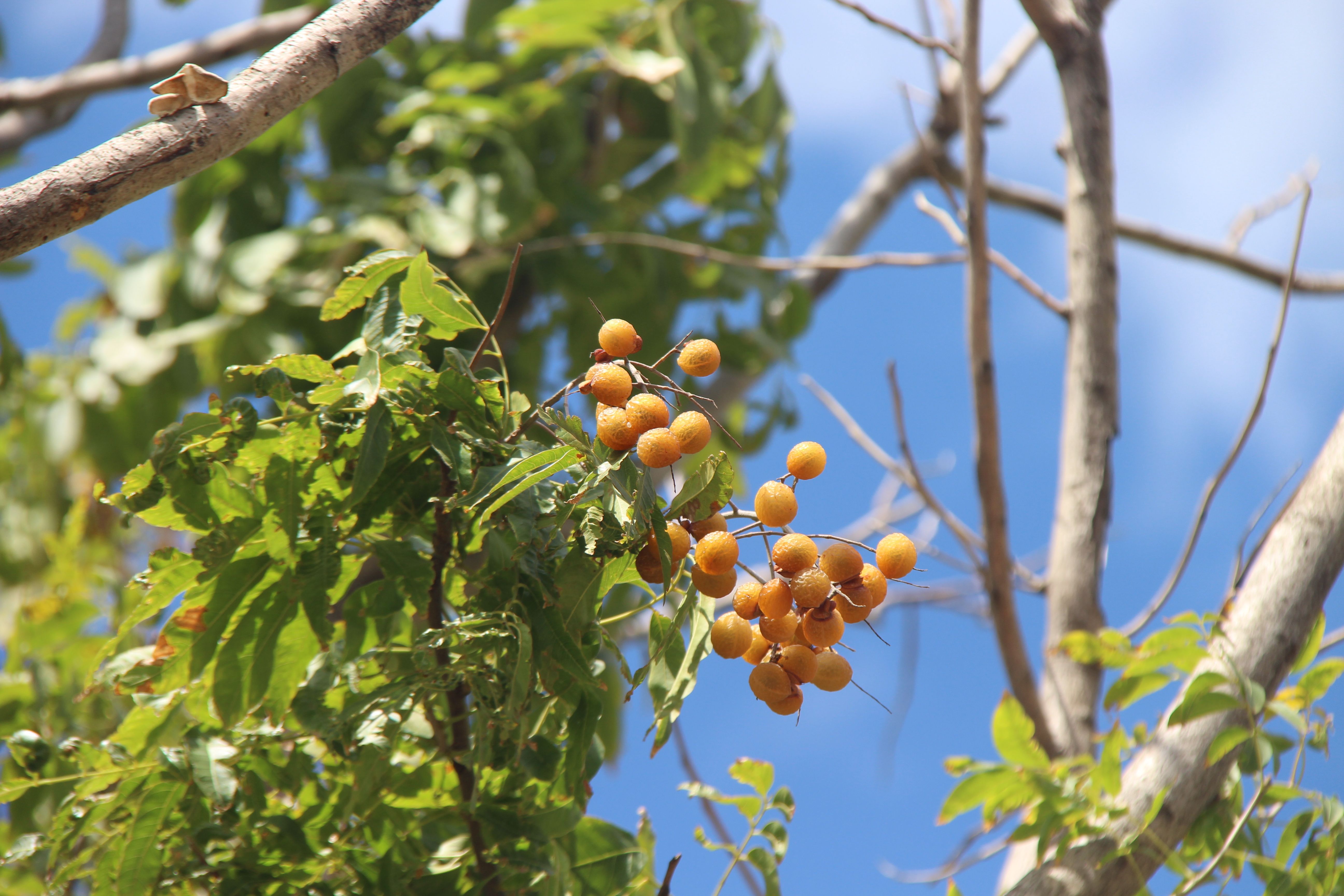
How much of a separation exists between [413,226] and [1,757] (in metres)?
1.11

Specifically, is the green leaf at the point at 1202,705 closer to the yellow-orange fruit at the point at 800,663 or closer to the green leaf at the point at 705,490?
the yellow-orange fruit at the point at 800,663

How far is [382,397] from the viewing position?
1.99 feet

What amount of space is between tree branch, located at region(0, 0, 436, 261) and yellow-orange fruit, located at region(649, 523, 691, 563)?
32 centimetres

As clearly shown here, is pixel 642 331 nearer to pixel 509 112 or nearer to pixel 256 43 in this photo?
pixel 509 112

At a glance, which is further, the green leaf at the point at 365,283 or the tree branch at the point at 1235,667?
the tree branch at the point at 1235,667

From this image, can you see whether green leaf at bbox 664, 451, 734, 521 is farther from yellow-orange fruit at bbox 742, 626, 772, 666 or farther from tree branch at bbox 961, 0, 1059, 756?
tree branch at bbox 961, 0, 1059, 756

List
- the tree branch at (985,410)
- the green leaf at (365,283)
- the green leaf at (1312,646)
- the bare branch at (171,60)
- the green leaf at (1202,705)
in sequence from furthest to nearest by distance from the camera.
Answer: the bare branch at (171,60) < the tree branch at (985,410) < the green leaf at (1312,646) < the green leaf at (1202,705) < the green leaf at (365,283)

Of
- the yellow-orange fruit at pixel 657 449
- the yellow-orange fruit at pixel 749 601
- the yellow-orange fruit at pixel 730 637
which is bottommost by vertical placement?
the yellow-orange fruit at pixel 730 637

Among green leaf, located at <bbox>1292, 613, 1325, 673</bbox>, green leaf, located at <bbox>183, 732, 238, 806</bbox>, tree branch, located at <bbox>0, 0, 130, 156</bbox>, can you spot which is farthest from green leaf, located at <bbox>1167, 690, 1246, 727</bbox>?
tree branch, located at <bbox>0, 0, 130, 156</bbox>

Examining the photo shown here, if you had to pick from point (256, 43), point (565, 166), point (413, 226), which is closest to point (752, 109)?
point (565, 166)

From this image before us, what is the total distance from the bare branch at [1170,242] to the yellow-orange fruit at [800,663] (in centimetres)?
125

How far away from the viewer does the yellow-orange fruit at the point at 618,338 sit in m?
0.63

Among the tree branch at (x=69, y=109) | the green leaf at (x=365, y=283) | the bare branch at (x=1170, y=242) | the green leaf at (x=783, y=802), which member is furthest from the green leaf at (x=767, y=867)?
the tree branch at (x=69, y=109)

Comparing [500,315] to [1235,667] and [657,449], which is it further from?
[1235,667]
